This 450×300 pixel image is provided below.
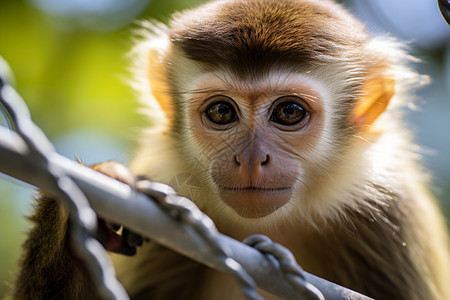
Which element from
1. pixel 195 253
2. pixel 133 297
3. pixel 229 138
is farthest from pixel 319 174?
pixel 195 253

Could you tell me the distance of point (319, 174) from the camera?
3932 millimetres

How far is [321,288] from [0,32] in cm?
804

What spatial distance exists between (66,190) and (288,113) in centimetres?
260

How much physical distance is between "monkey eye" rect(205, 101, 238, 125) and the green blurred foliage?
5.03 meters

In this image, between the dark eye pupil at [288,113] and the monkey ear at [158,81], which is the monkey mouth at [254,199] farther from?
the monkey ear at [158,81]

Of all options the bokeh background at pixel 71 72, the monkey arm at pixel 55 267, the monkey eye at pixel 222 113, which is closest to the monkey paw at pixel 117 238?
the monkey arm at pixel 55 267

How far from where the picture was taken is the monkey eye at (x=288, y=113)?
12.3ft

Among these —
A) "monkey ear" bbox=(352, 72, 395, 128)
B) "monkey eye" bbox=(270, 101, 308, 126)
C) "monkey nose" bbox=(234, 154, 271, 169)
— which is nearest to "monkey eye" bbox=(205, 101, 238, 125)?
Result: "monkey eye" bbox=(270, 101, 308, 126)

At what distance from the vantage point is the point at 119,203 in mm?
1470

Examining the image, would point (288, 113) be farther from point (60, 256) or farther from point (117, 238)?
point (60, 256)

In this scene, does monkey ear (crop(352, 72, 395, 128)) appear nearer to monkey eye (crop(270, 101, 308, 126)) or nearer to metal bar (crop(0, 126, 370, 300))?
monkey eye (crop(270, 101, 308, 126))

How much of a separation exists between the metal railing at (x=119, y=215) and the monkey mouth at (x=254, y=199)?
141cm

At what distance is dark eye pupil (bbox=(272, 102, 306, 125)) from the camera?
3746 mm

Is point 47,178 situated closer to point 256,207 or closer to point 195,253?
point 195,253
